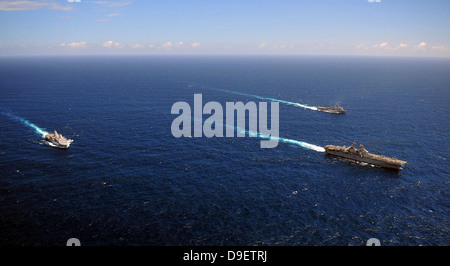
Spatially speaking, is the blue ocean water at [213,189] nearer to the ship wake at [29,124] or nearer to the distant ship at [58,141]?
the ship wake at [29,124]

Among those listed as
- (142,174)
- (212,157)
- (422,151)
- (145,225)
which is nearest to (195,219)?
(145,225)

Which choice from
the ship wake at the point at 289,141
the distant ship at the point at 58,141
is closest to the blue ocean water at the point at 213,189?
the ship wake at the point at 289,141

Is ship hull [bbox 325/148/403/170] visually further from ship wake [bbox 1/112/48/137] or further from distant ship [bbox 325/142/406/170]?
ship wake [bbox 1/112/48/137]

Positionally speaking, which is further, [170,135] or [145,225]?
[170,135]

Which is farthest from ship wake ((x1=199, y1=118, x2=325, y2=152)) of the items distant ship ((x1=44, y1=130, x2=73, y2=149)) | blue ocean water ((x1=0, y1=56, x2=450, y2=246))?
distant ship ((x1=44, y1=130, x2=73, y2=149))

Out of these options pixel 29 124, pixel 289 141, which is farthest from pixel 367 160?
pixel 29 124

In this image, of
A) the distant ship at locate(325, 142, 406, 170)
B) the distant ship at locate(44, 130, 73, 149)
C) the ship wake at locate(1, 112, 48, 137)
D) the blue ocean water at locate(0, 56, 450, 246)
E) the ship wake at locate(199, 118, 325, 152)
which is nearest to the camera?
the blue ocean water at locate(0, 56, 450, 246)

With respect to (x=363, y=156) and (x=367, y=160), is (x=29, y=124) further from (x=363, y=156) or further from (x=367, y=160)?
(x=367, y=160)
